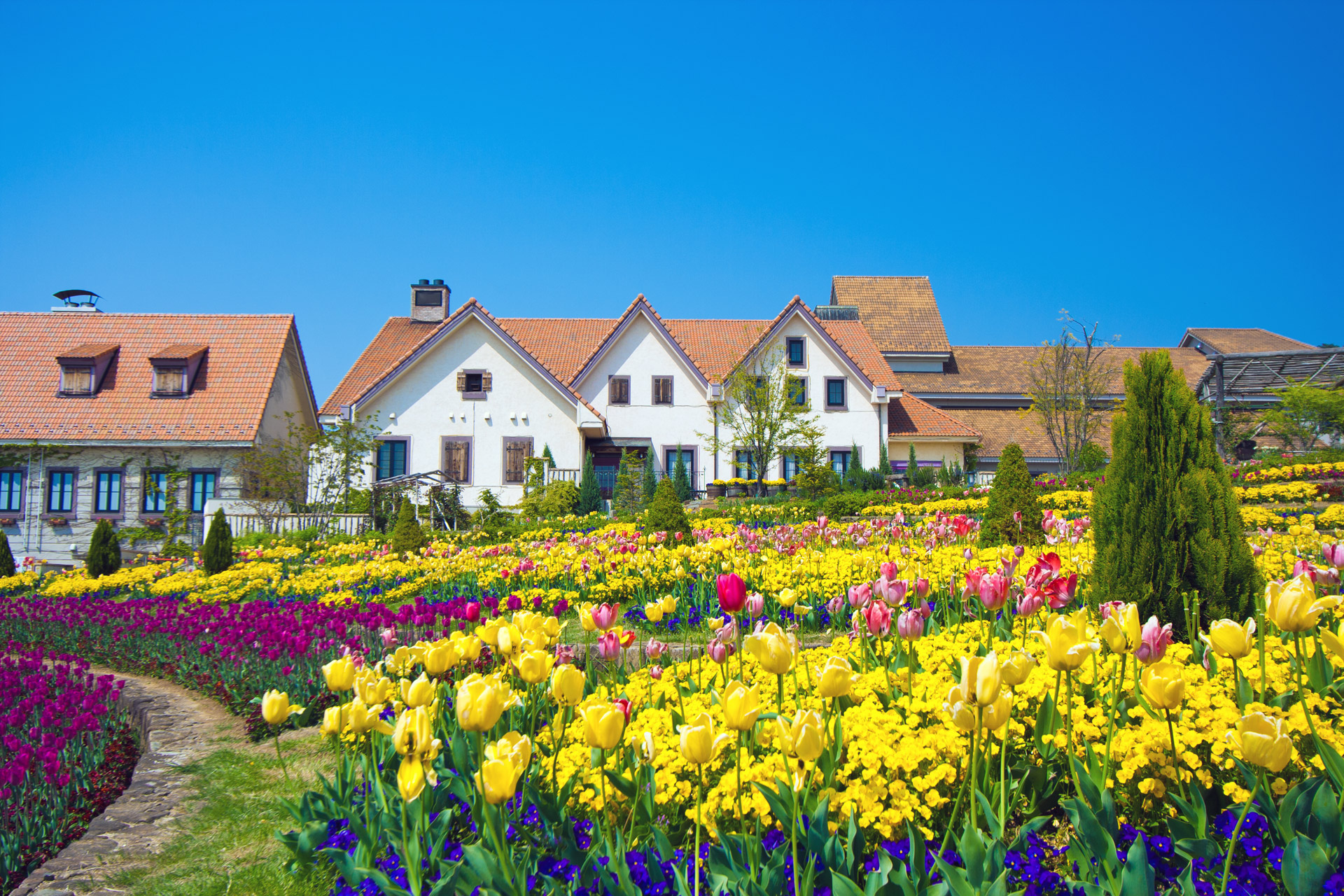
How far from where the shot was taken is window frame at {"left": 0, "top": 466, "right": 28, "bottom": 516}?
2265 centimetres

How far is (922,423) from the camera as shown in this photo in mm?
29984

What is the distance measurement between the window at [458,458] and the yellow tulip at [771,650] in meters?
24.6

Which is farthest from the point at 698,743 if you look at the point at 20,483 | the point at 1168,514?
the point at 20,483

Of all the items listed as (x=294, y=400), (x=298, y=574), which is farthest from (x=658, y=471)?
(x=298, y=574)

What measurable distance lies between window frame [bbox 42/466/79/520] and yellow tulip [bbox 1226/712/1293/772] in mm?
27560

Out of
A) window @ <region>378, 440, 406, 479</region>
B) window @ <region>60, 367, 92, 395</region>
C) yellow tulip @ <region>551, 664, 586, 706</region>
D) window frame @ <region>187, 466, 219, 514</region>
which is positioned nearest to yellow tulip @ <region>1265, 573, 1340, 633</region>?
yellow tulip @ <region>551, 664, 586, 706</region>

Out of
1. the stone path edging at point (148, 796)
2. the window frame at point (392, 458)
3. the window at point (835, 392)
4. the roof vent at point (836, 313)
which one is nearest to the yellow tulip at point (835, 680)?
the stone path edging at point (148, 796)

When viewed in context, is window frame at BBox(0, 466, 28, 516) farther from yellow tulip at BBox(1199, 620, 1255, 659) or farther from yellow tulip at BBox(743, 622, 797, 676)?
yellow tulip at BBox(1199, 620, 1255, 659)

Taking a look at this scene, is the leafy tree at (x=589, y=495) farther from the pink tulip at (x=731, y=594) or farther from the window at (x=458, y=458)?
the pink tulip at (x=731, y=594)

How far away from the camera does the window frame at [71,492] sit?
2273 cm

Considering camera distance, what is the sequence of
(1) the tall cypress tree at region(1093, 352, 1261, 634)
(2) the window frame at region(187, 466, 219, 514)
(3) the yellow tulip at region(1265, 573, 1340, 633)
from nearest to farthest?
1. (3) the yellow tulip at region(1265, 573, 1340, 633)
2. (1) the tall cypress tree at region(1093, 352, 1261, 634)
3. (2) the window frame at region(187, 466, 219, 514)

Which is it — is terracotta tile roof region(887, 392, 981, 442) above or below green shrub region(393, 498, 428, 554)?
above

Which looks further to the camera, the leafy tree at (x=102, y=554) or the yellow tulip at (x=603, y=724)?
the leafy tree at (x=102, y=554)

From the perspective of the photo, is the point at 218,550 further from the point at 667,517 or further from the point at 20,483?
the point at 20,483
